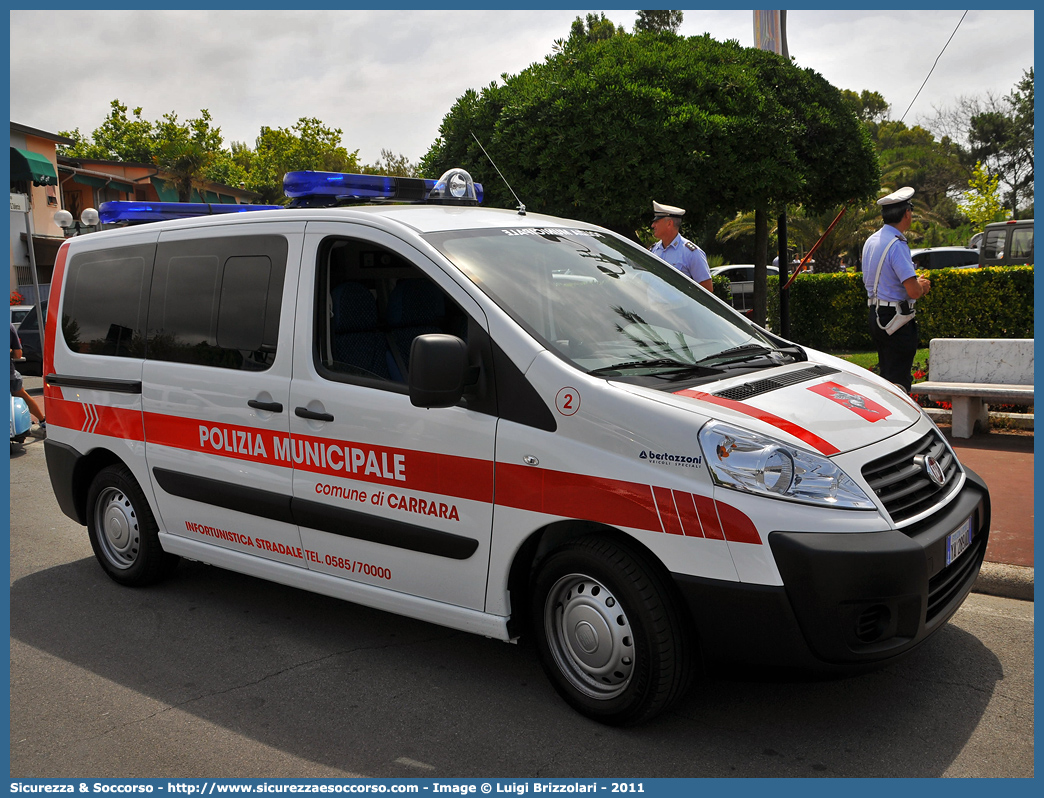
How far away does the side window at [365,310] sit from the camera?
3965 mm

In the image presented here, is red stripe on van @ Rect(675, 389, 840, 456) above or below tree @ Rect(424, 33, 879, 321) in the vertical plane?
below

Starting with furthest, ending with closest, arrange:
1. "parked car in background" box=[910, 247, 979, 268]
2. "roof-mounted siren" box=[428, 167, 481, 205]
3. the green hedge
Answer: "parked car in background" box=[910, 247, 979, 268], the green hedge, "roof-mounted siren" box=[428, 167, 481, 205]

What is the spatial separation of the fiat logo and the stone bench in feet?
14.5

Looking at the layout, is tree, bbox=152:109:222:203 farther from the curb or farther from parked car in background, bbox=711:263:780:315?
the curb

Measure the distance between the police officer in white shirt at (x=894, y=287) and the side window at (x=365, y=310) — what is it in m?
4.14

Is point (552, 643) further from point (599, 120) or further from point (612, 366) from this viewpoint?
point (599, 120)

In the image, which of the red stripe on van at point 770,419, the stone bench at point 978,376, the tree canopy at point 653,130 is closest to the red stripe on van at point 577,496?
the red stripe on van at point 770,419

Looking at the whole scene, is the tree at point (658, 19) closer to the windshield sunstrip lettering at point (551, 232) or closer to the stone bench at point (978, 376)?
the stone bench at point (978, 376)

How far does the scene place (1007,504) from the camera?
573cm

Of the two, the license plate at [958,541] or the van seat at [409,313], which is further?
the van seat at [409,313]

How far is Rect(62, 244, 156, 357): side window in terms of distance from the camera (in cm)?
492

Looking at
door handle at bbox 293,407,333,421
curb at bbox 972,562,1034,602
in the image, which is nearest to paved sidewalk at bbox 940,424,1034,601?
curb at bbox 972,562,1034,602

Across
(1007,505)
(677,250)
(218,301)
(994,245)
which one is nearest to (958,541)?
(1007,505)

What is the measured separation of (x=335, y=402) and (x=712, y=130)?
7.20m
